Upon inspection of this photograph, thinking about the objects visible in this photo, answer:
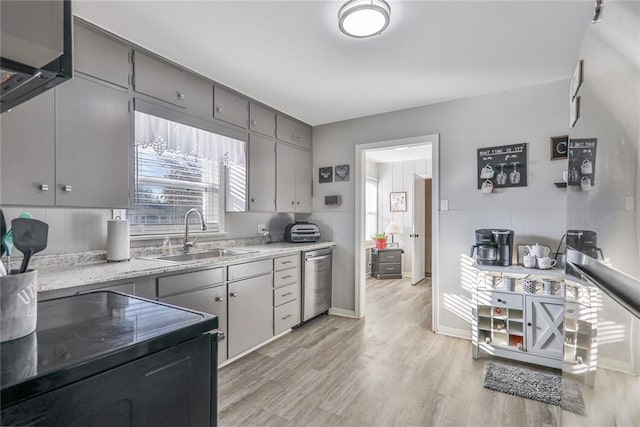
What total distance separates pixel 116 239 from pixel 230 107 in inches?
61.2

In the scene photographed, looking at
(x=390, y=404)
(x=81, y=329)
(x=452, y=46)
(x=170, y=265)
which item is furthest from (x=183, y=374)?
(x=452, y=46)

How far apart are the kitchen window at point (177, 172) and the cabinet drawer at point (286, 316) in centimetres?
105

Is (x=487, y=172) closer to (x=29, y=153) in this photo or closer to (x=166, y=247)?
(x=166, y=247)

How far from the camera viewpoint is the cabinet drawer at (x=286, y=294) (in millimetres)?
3078

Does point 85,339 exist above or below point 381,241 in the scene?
above

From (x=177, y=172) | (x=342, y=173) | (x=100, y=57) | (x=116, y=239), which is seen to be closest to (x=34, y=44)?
(x=100, y=57)

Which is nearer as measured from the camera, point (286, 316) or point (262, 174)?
point (286, 316)

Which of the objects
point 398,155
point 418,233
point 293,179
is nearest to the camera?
point 293,179

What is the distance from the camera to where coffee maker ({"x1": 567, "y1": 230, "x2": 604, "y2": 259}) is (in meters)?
0.79

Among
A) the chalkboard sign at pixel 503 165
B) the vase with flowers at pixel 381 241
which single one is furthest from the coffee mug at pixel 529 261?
the vase with flowers at pixel 381 241

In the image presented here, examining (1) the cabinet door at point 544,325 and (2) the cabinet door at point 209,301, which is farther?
(1) the cabinet door at point 544,325

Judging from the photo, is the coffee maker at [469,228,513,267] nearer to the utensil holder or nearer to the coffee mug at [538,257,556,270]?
the coffee mug at [538,257,556,270]

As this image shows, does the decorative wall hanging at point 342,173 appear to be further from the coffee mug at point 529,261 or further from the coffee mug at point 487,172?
the coffee mug at point 529,261

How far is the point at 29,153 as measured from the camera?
1.71 meters
